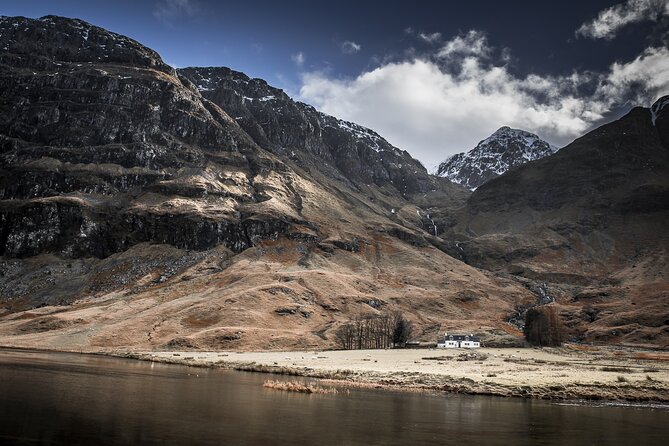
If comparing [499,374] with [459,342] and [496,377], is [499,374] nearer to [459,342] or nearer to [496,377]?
[496,377]

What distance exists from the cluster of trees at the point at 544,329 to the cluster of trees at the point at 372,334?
31.2 m

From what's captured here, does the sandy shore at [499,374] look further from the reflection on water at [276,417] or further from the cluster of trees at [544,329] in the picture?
the cluster of trees at [544,329]

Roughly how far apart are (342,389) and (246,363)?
103 feet

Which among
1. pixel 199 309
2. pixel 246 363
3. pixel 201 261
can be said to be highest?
pixel 201 261

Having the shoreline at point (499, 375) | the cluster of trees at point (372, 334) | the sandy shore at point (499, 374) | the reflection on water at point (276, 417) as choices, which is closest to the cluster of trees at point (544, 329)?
the sandy shore at point (499, 374)

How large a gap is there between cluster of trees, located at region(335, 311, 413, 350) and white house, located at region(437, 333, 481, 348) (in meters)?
10.3

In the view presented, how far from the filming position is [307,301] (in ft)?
517

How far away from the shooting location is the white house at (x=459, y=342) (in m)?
122

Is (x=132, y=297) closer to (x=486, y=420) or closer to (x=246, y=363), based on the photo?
(x=246, y=363)

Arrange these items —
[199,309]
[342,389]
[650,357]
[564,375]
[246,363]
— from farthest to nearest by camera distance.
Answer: [199,309] → [650,357] → [246,363] → [564,375] → [342,389]

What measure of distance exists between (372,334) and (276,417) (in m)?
104

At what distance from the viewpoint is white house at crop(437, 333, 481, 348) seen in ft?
401

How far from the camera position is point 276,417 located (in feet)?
105

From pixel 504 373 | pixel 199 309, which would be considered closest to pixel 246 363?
pixel 504 373
